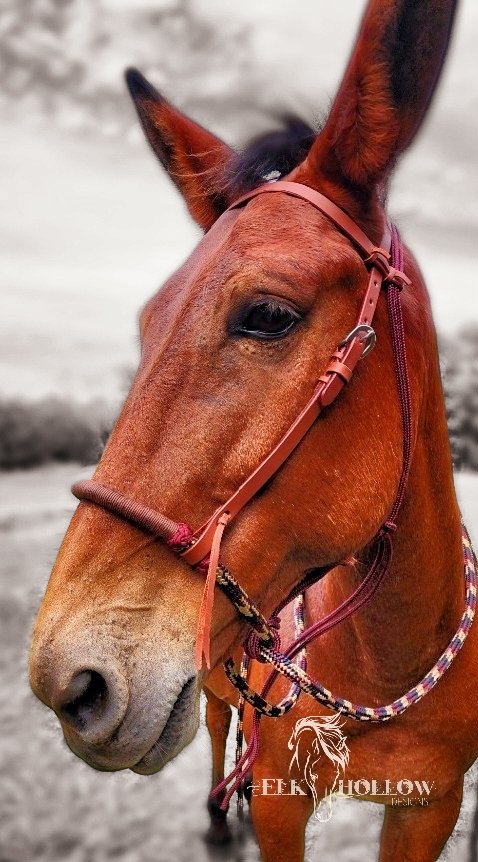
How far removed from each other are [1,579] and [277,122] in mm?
8141

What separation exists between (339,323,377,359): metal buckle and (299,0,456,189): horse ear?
473 mm

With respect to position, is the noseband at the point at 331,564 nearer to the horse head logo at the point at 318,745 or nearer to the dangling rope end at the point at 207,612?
the dangling rope end at the point at 207,612

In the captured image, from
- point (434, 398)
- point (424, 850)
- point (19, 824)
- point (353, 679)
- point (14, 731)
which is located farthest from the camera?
point (14, 731)

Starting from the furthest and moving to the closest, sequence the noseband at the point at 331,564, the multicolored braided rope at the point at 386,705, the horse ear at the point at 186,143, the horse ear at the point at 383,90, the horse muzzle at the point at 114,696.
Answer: the horse ear at the point at 186,143
the multicolored braided rope at the point at 386,705
the horse ear at the point at 383,90
the noseband at the point at 331,564
the horse muzzle at the point at 114,696

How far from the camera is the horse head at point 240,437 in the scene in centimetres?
153

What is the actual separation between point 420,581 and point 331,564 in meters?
0.57

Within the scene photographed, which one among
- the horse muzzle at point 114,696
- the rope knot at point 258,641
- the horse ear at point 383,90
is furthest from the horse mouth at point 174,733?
the horse ear at point 383,90

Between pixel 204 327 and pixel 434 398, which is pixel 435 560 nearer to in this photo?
pixel 434 398

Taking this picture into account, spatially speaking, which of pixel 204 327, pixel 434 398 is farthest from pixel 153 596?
pixel 434 398

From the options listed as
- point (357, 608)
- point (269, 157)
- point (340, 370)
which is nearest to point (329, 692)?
point (357, 608)

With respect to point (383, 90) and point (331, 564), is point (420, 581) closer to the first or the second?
point (331, 564)

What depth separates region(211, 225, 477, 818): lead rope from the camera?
1918 millimetres

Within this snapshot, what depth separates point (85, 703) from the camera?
1.54 m

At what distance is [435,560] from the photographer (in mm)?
2301
